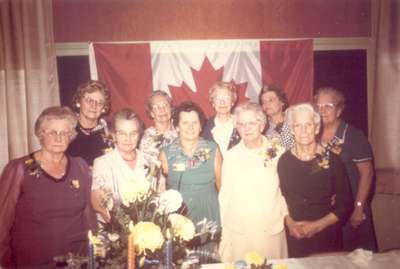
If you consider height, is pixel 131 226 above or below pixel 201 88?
below

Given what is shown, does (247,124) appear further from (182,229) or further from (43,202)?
(43,202)

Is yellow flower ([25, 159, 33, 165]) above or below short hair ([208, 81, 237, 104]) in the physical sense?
below

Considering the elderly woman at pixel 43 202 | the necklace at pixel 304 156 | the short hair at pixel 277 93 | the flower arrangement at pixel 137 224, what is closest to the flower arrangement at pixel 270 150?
the necklace at pixel 304 156

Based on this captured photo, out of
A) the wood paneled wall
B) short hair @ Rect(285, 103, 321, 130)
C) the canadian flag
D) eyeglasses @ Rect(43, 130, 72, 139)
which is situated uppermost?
the wood paneled wall

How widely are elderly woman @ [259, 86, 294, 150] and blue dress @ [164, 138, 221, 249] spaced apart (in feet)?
1.52

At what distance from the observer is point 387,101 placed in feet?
11.5

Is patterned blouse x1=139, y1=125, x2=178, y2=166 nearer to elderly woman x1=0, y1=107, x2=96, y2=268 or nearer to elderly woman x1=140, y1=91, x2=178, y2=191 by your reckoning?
elderly woman x1=140, y1=91, x2=178, y2=191

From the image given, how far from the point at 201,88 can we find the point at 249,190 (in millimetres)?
838

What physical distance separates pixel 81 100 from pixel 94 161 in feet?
1.46

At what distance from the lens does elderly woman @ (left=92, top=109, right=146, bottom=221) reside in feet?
10.6

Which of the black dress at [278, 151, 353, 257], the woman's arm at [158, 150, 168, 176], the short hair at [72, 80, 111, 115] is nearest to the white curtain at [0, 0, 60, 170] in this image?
the short hair at [72, 80, 111, 115]

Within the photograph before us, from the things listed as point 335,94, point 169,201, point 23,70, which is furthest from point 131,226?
point 335,94

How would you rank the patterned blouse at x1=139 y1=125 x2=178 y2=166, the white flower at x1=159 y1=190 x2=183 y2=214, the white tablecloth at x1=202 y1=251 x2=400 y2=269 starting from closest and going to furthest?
the white flower at x1=159 y1=190 x2=183 y2=214 < the white tablecloth at x1=202 y1=251 x2=400 y2=269 < the patterned blouse at x1=139 y1=125 x2=178 y2=166

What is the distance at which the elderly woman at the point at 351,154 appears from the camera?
344 centimetres
